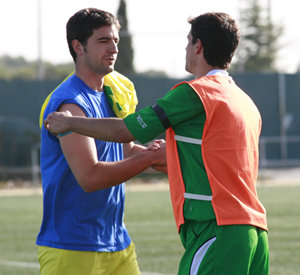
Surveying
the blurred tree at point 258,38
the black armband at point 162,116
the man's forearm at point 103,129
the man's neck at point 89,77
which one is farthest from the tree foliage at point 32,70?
the black armband at point 162,116

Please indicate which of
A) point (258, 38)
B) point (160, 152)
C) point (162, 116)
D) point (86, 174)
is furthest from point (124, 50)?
point (162, 116)

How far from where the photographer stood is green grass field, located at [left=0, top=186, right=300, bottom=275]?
385 inches

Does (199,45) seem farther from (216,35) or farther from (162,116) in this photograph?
(162,116)

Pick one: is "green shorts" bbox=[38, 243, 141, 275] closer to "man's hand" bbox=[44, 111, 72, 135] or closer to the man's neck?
"man's hand" bbox=[44, 111, 72, 135]

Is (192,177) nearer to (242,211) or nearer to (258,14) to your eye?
(242,211)

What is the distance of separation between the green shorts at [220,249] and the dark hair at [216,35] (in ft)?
2.87

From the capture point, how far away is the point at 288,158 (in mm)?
30016

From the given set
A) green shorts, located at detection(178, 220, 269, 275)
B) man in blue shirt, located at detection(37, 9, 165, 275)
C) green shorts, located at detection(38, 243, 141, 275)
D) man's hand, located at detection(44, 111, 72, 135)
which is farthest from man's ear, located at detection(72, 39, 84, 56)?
green shorts, located at detection(178, 220, 269, 275)

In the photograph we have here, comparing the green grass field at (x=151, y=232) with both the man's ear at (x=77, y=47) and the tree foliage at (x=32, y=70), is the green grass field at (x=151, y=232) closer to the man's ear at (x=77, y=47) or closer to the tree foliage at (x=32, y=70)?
the man's ear at (x=77, y=47)

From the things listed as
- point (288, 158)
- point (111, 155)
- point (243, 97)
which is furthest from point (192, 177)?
point (288, 158)

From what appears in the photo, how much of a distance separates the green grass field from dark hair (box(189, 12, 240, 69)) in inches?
207

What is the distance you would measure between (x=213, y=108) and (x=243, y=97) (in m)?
0.31

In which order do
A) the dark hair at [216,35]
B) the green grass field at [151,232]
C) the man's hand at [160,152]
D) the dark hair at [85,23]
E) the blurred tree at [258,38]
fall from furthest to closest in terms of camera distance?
the blurred tree at [258,38] < the green grass field at [151,232] < the dark hair at [85,23] < the man's hand at [160,152] < the dark hair at [216,35]

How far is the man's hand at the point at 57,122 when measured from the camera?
4285mm
